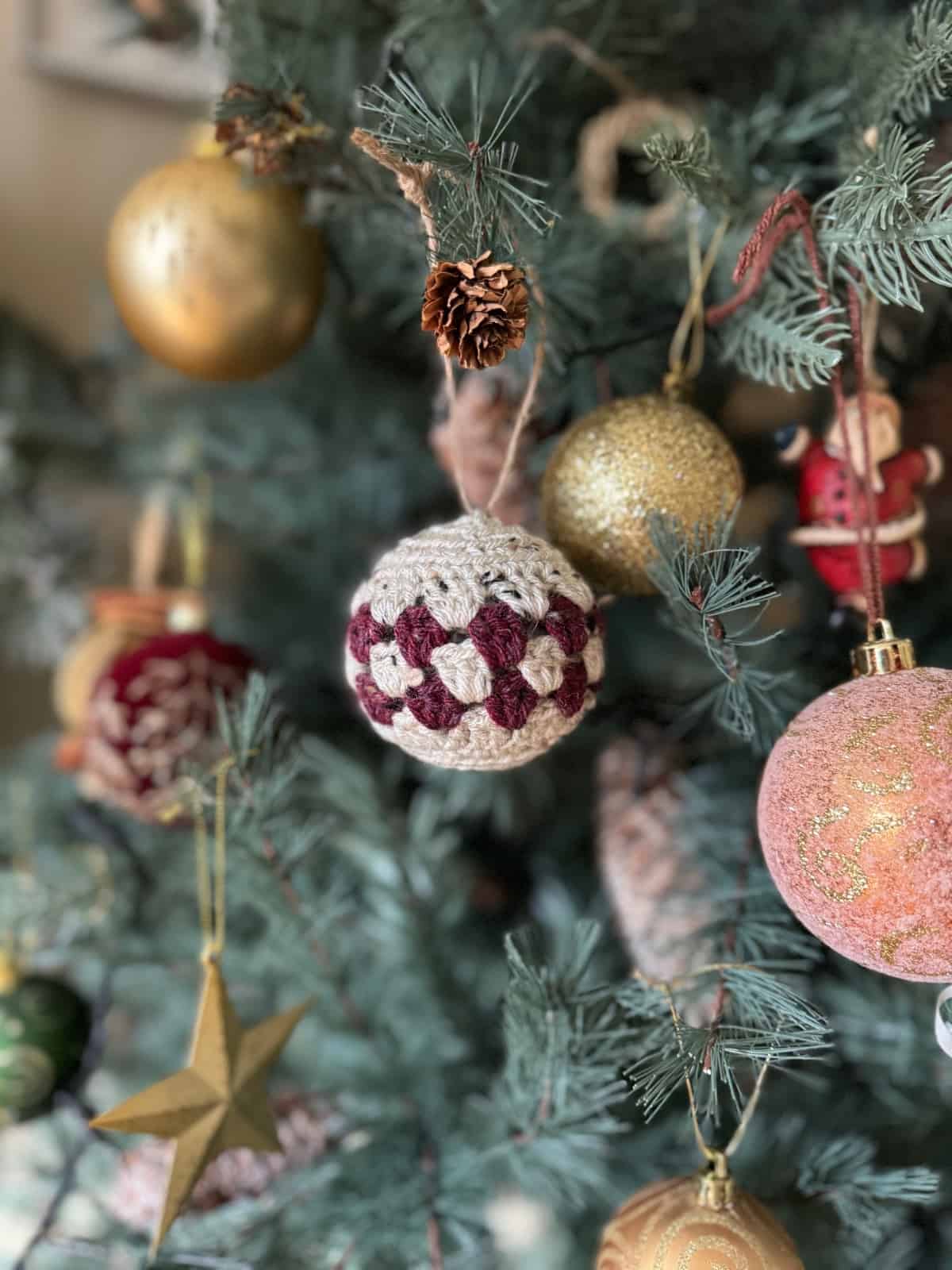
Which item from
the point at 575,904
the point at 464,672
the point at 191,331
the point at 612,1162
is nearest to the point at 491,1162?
the point at 612,1162

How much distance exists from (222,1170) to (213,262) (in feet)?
1.40

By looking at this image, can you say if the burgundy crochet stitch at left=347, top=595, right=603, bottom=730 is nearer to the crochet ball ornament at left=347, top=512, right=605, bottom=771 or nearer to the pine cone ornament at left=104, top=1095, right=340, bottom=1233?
the crochet ball ornament at left=347, top=512, right=605, bottom=771

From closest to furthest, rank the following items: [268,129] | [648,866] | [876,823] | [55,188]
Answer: [876,823], [268,129], [648,866], [55,188]

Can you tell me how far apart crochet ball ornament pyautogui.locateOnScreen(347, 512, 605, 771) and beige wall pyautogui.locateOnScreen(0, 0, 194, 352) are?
0.58m

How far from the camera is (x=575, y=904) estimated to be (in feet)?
2.06

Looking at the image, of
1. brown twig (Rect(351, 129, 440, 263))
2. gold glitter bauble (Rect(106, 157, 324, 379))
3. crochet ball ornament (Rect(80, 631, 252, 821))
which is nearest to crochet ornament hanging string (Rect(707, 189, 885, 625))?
brown twig (Rect(351, 129, 440, 263))

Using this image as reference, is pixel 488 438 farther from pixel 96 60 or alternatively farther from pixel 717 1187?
pixel 96 60

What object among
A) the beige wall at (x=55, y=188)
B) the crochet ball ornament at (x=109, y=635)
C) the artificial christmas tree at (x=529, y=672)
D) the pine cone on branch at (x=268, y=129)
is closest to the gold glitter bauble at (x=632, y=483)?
the artificial christmas tree at (x=529, y=672)

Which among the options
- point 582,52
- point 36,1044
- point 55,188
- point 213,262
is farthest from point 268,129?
point 55,188

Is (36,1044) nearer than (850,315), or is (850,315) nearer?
(850,315)

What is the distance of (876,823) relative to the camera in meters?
0.28

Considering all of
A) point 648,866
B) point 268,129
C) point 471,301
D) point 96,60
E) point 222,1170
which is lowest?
point 222,1170

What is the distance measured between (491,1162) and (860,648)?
13.3 inches

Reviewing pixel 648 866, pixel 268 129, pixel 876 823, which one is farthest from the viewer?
pixel 648 866
